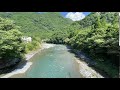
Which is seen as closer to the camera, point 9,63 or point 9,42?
point 9,42

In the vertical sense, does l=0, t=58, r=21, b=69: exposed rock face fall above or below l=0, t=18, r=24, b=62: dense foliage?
below

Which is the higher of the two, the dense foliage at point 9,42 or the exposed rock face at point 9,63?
the dense foliage at point 9,42

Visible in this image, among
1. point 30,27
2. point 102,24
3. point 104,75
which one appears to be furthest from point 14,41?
point 102,24

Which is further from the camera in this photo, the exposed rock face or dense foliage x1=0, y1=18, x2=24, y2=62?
the exposed rock face

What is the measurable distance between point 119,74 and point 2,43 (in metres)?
4.55

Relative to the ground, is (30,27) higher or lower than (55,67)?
higher

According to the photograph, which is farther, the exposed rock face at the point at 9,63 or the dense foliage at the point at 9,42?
the exposed rock face at the point at 9,63

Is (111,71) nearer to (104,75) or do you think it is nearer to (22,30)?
(104,75)

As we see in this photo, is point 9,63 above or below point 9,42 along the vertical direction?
below
